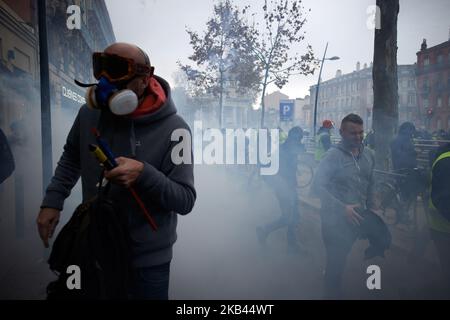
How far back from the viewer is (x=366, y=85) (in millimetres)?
43719

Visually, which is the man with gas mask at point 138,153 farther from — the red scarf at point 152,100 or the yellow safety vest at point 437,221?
the yellow safety vest at point 437,221

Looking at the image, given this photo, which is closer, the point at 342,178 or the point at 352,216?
the point at 352,216

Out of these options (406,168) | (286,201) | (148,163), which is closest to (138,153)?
(148,163)

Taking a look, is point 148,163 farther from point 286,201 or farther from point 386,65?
point 386,65

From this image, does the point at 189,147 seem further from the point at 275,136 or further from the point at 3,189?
the point at 275,136

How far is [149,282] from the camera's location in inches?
61.2

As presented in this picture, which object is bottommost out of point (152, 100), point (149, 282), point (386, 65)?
point (149, 282)

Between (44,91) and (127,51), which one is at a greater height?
(44,91)

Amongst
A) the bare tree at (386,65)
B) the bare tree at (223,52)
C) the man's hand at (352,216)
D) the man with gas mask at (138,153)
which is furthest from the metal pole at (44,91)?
the bare tree at (223,52)

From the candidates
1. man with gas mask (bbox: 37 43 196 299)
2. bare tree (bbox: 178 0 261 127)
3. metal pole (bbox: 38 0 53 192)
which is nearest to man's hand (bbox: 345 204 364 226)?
man with gas mask (bbox: 37 43 196 299)

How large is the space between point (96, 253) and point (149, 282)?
34 centimetres

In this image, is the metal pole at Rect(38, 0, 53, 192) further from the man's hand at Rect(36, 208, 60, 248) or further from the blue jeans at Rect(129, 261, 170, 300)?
the blue jeans at Rect(129, 261, 170, 300)

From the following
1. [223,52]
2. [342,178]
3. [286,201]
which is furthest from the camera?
[223,52]

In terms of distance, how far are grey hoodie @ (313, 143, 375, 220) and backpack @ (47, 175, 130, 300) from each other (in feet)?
6.21
